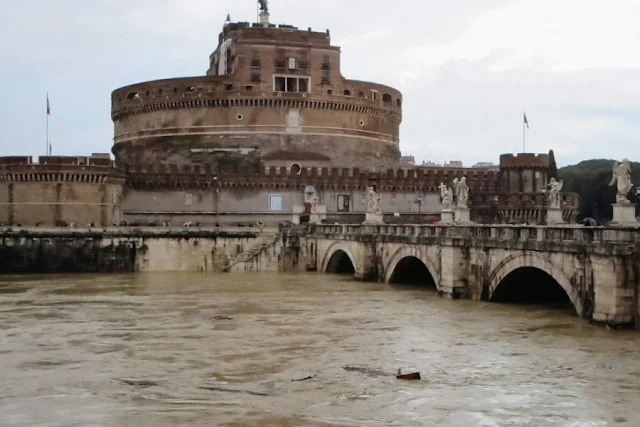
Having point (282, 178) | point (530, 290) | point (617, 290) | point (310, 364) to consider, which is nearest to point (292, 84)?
point (282, 178)

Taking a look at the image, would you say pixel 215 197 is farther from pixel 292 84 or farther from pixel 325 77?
pixel 325 77

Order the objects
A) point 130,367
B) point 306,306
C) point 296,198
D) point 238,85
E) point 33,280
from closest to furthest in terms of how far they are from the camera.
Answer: point 130,367 < point 306,306 < point 33,280 < point 296,198 < point 238,85

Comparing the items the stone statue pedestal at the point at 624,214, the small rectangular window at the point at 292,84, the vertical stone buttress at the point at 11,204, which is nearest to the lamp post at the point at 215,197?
the small rectangular window at the point at 292,84

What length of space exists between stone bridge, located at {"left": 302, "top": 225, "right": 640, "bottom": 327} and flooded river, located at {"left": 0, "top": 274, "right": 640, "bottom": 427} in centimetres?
71

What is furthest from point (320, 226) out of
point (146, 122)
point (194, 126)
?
point (146, 122)

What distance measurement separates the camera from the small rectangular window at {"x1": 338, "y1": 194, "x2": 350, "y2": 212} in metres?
52.3

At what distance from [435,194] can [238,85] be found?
13867 mm

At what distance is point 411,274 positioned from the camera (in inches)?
1371

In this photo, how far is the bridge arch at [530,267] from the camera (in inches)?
840

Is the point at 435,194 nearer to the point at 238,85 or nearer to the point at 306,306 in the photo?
the point at 238,85

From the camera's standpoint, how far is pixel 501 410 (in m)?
13.9

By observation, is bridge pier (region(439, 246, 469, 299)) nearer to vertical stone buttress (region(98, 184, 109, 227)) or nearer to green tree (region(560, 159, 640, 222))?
vertical stone buttress (region(98, 184, 109, 227))

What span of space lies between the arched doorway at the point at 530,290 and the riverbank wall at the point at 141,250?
18.4 m

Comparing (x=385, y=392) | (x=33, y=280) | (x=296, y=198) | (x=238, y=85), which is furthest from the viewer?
(x=238, y=85)
